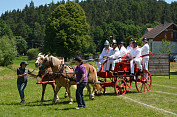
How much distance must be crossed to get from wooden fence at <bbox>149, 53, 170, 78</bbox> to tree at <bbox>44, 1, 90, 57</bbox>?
25.8m

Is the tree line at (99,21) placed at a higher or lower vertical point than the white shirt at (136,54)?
higher

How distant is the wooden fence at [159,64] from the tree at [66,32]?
2581 cm

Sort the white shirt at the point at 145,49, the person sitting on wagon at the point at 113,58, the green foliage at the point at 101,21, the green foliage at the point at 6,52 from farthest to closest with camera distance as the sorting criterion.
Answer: the green foliage at the point at 101,21, the green foliage at the point at 6,52, the white shirt at the point at 145,49, the person sitting on wagon at the point at 113,58

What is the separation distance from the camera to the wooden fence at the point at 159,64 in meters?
22.7

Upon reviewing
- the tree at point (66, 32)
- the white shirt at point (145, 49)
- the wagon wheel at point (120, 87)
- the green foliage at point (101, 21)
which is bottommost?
the wagon wheel at point (120, 87)

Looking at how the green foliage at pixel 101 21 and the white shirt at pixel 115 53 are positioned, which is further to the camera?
the green foliage at pixel 101 21

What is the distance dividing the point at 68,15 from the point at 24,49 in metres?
65.3

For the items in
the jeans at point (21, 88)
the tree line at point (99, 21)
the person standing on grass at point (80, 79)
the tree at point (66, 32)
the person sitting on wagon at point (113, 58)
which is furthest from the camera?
the tree line at point (99, 21)

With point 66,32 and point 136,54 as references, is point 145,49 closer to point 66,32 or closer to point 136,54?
point 136,54

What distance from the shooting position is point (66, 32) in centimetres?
4819

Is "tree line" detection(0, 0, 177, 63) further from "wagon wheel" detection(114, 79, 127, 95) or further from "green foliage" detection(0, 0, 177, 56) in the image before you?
"wagon wheel" detection(114, 79, 127, 95)

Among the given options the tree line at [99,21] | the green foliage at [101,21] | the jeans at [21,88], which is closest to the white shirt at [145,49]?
the jeans at [21,88]

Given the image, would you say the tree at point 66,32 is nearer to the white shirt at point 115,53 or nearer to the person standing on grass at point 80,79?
the white shirt at point 115,53

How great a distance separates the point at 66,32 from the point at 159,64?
92.7ft
